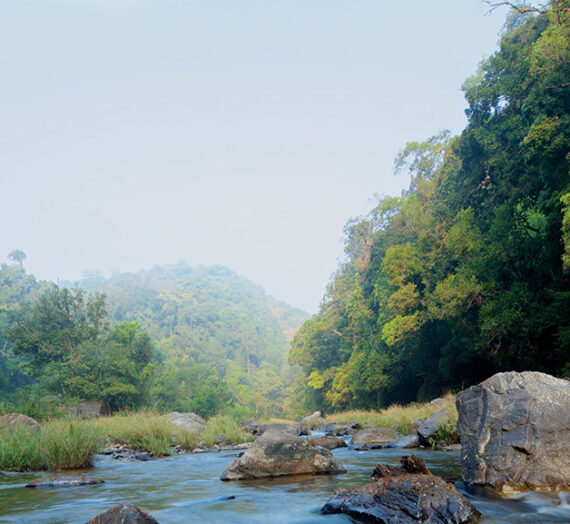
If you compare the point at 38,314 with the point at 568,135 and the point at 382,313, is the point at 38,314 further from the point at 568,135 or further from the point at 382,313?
the point at 568,135

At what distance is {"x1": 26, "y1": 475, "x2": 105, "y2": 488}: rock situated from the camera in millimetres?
6766

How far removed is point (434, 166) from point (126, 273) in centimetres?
14137

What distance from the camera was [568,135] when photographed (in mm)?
15836

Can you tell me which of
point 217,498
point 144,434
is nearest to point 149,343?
point 144,434

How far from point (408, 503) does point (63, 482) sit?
548 centimetres

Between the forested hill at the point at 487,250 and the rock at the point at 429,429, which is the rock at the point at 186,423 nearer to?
the rock at the point at 429,429

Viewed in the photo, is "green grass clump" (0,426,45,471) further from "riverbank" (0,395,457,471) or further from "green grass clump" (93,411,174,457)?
"green grass clump" (93,411,174,457)

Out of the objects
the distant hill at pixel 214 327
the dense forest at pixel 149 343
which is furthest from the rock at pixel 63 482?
the distant hill at pixel 214 327

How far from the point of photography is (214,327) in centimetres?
10662

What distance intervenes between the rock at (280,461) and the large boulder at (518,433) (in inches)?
100

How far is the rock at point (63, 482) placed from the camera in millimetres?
6766

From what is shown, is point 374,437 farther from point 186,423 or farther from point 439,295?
point 439,295

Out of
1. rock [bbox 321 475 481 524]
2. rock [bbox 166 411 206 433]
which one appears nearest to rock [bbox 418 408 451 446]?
rock [bbox 321 475 481 524]

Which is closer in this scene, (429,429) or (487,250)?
(429,429)
